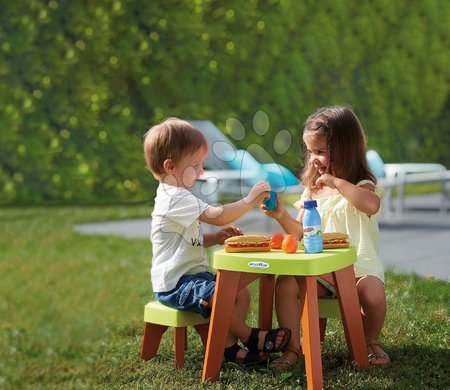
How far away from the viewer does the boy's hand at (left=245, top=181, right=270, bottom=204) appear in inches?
130

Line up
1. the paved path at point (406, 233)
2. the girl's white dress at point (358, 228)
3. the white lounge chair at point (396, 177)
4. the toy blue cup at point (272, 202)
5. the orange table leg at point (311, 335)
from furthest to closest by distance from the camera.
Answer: the white lounge chair at point (396, 177) → the paved path at point (406, 233) → the girl's white dress at point (358, 228) → the toy blue cup at point (272, 202) → the orange table leg at point (311, 335)

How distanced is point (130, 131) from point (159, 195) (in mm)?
5917

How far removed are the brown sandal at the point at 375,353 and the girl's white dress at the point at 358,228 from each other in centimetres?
26

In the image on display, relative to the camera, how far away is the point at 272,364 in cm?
334

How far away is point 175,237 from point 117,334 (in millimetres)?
880

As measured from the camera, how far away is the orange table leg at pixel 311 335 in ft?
9.97

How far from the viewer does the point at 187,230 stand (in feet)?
11.2

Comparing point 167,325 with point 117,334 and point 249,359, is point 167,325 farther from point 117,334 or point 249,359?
point 117,334

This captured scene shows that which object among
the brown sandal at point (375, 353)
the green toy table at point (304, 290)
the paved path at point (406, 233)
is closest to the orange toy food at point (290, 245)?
the green toy table at point (304, 290)

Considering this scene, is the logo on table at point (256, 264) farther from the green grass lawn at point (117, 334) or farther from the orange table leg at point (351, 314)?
the green grass lawn at point (117, 334)

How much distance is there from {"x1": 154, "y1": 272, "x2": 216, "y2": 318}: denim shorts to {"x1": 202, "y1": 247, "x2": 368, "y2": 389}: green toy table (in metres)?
0.11

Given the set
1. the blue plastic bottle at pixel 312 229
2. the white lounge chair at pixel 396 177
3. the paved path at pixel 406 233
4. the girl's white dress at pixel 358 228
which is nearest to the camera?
the blue plastic bottle at pixel 312 229

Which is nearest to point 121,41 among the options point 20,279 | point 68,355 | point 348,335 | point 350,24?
point 350,24

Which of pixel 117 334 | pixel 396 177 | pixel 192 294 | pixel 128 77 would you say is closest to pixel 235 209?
pixel 192 294
